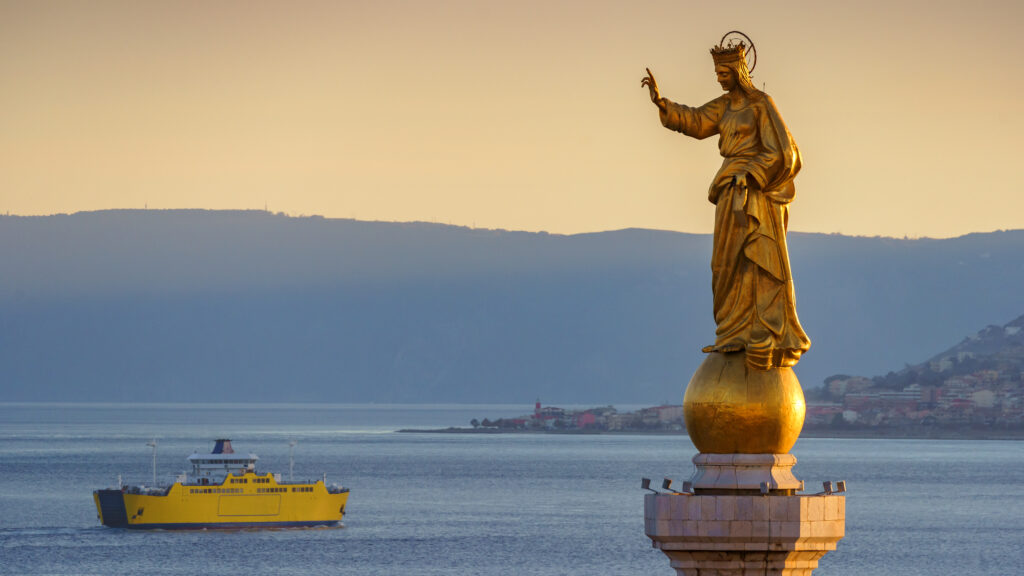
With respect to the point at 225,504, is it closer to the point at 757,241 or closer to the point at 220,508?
the point at 220,508

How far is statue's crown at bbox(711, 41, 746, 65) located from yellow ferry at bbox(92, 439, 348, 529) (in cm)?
14719

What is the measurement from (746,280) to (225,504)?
5868 inches

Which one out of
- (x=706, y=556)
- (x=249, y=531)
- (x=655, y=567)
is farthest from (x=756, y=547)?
(x=249, y=531)

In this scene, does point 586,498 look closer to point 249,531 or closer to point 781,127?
point 249,531

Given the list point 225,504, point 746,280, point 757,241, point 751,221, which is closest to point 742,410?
point 746,280

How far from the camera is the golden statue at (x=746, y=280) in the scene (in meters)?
18.0

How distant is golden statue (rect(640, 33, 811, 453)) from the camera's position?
18031mm

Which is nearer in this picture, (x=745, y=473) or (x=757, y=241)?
(x=745, y=473)

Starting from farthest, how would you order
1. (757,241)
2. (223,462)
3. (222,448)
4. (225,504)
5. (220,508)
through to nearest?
(222,448) → (223,462) → (225,504) → (220,508) → (757,241)

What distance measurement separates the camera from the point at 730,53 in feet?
63.0

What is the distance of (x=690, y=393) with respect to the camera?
18.2 meters

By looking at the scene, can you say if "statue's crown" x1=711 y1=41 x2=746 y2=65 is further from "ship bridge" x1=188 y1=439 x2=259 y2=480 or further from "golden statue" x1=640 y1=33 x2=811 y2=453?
"ship bridge" x1=188 y1=439 x2=259 y2=480

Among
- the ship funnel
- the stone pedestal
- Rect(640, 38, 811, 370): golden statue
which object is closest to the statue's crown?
Rect(640, 38, 811, 370): golden statue

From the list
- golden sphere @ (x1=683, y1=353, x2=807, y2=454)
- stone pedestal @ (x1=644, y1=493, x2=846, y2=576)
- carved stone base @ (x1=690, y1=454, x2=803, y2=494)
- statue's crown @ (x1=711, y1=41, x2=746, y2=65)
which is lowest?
stone pedestal @ (x1=644, y1=493, x2=846, y2=576)
